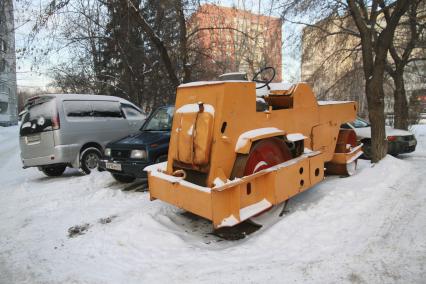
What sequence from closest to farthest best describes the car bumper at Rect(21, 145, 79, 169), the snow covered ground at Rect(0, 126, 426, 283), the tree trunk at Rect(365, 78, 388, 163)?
the snow covered ground at Rect(0, 126, 426, 283), the tree trunk at Rect(365, 78, 388, 163), the car bumper at Rect(21, 145, 79, 169)

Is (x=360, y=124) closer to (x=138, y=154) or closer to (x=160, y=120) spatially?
(x=160, y=120)

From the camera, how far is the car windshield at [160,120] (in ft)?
26.6

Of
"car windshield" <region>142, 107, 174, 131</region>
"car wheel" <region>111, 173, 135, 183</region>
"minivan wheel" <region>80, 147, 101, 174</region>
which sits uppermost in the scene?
"car windshield" <region>142, 107, 174, 131</region>

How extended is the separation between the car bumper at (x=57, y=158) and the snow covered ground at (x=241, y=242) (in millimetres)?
2172

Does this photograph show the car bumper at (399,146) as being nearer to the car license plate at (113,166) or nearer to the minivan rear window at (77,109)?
the car license plate at (113,166)

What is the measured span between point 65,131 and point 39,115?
78 centimetres

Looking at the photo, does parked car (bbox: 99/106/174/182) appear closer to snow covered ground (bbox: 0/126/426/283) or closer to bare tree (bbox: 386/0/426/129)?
snow covered ground (bbox: 0/126/426/283)

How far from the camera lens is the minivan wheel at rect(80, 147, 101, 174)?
8988 millimetres

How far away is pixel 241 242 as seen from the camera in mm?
4434

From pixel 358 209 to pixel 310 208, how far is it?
603 mm

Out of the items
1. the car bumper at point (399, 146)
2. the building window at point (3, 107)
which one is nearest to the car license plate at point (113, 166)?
the car bumper at point (399, 146)

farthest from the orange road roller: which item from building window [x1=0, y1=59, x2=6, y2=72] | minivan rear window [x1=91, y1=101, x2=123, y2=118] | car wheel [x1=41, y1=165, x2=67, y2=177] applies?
building window [x1=0, y1=59, x2=6, y2=72]

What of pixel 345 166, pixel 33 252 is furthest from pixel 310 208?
pixel 33 252

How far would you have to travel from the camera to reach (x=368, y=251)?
3.73m
